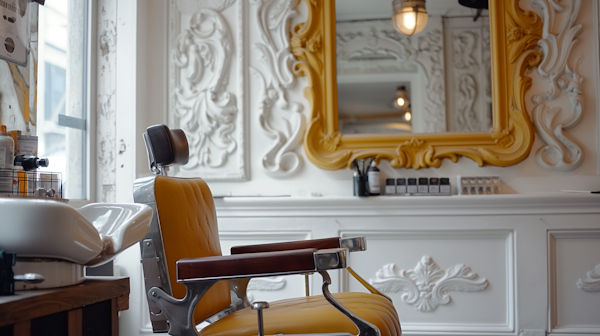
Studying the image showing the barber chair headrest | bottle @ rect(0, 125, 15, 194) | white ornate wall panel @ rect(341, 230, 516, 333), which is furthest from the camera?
white ornate wall panel @ rect(341, 230, 516, 333)

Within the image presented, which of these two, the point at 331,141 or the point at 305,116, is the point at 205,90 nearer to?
the point at 305,116

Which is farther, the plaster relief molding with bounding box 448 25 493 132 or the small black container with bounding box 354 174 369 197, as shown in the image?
the plaster relief molding with bounding box 448 25 493 132

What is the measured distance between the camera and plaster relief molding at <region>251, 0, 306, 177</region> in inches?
123

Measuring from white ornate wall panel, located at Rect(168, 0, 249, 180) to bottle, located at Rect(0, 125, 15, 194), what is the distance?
1.31 m

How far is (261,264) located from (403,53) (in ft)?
A: 6.52

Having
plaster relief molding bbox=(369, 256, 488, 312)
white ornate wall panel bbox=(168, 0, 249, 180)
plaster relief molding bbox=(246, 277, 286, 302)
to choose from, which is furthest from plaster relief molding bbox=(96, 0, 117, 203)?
plaster relief molding bbox=(369, 256, 488, 312)

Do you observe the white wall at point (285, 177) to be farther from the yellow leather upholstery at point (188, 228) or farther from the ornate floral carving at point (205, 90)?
the yellow leather upholstery at point (188, 228)

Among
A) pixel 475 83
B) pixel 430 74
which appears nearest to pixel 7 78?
pixel 430 74

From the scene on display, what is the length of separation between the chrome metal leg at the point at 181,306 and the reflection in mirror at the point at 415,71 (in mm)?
1743

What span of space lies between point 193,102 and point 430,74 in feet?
4.51

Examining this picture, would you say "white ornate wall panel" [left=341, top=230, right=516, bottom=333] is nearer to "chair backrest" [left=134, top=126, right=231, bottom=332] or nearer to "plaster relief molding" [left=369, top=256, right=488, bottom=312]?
"plaster relief molding" [left=369, top=256, right=488, bottom=312]

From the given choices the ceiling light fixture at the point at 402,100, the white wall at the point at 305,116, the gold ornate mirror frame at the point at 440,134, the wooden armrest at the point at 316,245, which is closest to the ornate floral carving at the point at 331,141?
the gold ornate mirror frame at the point at 440,134

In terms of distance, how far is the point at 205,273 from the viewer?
1.49 m

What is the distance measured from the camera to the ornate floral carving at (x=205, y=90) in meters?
3.16
